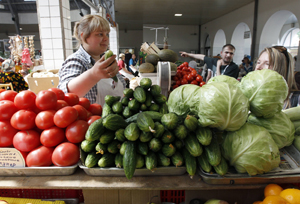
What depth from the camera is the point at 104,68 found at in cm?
163

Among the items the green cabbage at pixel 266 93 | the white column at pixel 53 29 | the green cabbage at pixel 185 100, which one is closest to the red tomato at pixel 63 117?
the green cabbage at pixel 185 100

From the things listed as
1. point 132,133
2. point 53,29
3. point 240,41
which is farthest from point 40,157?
point 240,41

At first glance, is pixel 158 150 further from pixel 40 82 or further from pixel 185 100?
pixel 40 82

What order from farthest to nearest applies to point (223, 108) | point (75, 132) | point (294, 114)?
point (294, 114)
point (75, 132)
point (223, 108)

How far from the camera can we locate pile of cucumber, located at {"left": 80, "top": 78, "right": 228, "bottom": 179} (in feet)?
3.43

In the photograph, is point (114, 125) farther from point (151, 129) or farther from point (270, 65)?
point (270, 65)

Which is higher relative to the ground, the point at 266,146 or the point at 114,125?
the point at 114,125

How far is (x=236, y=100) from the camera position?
1.07m

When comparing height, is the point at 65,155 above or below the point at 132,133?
below

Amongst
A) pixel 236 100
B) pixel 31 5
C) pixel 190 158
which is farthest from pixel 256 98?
pixel 31 5

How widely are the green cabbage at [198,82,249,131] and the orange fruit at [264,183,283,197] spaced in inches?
14.9

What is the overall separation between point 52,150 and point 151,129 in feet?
2.17

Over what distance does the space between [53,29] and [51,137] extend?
4.57 m

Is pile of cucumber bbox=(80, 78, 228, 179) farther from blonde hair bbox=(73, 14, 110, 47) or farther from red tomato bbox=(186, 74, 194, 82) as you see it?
red tomato bbox=(186, 74, 194, 82)
